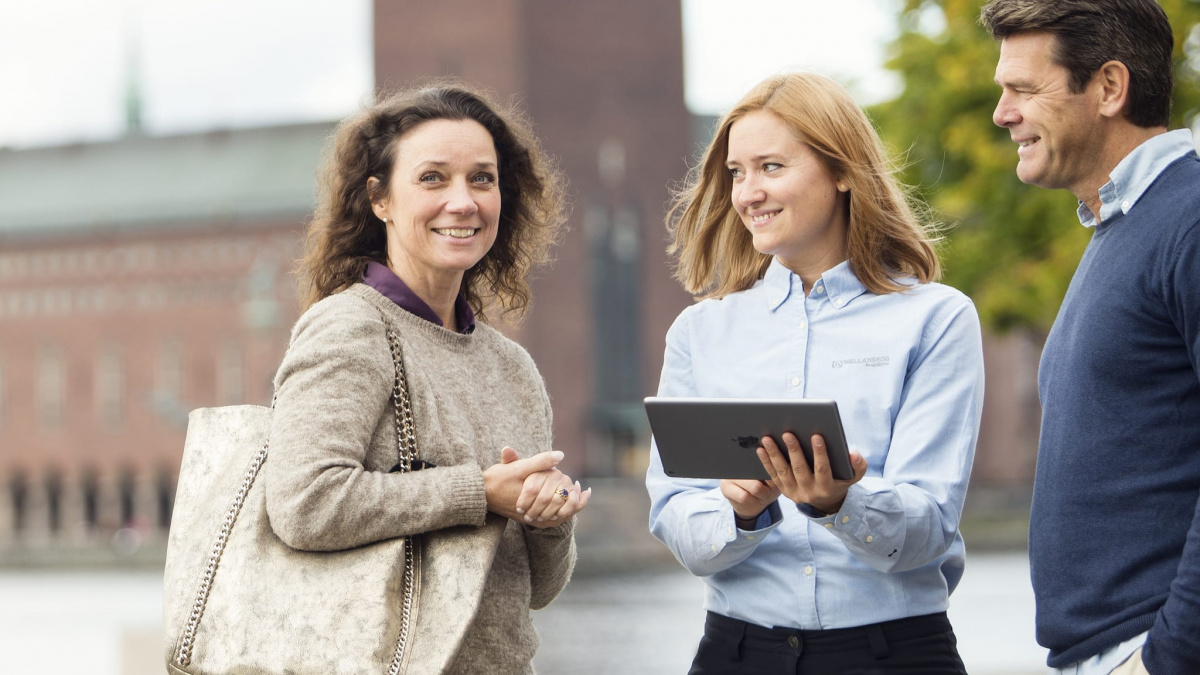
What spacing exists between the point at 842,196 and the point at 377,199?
2.56 ft

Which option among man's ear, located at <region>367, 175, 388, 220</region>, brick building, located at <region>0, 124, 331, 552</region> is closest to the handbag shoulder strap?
man's ear, located at <region>367, 175, 388, 220</region>

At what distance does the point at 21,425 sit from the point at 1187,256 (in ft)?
187

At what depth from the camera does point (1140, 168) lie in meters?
2.29

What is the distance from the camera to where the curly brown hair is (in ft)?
8.55

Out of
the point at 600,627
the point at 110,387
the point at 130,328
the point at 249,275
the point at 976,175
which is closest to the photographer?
the point at 976,175

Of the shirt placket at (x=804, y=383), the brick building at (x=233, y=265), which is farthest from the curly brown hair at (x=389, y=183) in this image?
the brick building at (x=233, y=265)

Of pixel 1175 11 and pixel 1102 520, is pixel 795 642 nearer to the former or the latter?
pixel 1102 520

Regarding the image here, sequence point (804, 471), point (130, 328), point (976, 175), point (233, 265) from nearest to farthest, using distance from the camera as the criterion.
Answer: point (804, 471) < point (976, 175) < point (233, 265) < point (130, 328)

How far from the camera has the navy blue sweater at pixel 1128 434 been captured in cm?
215

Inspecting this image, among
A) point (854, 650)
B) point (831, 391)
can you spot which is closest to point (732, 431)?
point (831, 391)

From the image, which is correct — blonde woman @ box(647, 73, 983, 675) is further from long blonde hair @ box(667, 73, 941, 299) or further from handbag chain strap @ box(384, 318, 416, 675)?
handbag chain strap @ box(384, 318, 416, 675)

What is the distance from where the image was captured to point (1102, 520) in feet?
7.23

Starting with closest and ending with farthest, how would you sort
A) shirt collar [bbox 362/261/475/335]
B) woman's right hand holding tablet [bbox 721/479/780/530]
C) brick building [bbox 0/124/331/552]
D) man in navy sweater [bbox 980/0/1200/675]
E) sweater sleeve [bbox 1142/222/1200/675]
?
1. sweater sleeve [bbox 1142/222/1200/675]
2. man in navy sweater [bbox 980/0/1200/675]
3. woman's right hand holding tablet [bbox 721/479/780/530]
4. shirt collar [bbox 362/261/475/335]
5. brick building [bbox 0/124/331/552]

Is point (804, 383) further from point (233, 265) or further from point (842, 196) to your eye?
point (233, 265)
